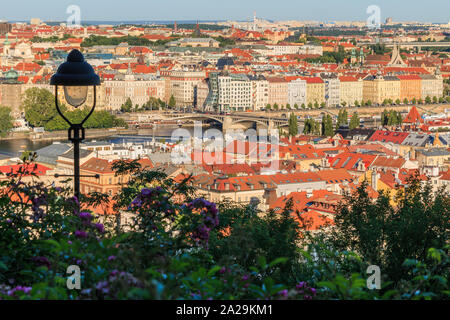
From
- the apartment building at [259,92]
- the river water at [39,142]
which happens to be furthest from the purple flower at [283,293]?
the apartment building at [259,92]

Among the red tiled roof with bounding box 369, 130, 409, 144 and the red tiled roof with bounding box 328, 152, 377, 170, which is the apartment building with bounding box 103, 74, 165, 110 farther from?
the red tiled roof with bounding box 328, 152, 377, 170

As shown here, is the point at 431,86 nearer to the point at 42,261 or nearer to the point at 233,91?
the point at 233,91

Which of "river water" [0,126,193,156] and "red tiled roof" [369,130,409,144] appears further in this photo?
Answer: "river water" [0,126,193,156]

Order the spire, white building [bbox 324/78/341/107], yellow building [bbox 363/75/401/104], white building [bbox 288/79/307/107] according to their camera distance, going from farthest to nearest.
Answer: the spire < yellow building [bbox 363/75/401/104] < white building [bbox 324/78/341/107] < white building [bbox 288/79/307/107]

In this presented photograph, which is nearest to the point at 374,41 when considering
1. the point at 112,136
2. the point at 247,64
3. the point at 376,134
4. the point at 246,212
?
the point at 247,64

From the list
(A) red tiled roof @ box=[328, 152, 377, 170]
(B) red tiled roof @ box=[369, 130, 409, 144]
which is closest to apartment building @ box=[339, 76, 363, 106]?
(B) red tiled roof @ box=[369, 130, 409, 144]

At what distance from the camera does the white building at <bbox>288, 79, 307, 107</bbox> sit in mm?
42500

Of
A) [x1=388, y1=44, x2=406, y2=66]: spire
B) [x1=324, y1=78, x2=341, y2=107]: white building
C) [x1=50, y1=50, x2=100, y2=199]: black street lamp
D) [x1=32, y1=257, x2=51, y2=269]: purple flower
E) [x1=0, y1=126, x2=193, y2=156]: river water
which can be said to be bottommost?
[x1=0, y1=126, x2=193, y2=156]: river water

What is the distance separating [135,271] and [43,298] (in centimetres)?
24

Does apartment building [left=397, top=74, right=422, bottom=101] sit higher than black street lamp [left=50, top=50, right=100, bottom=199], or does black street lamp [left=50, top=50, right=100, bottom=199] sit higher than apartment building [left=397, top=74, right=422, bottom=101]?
black street lamp [left=50, top=50, right=100, bottom=199]

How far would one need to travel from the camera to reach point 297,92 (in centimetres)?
4266

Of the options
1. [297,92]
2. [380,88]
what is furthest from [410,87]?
[297,92]

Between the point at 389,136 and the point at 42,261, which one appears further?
the point at 389,136
